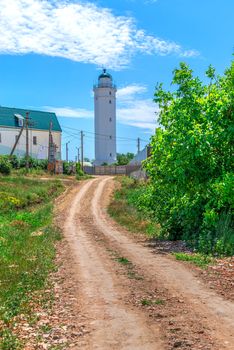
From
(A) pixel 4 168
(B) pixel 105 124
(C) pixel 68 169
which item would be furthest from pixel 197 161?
(B) pixel 105 124

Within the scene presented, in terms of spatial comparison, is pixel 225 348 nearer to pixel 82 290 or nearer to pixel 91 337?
pixel 91 337

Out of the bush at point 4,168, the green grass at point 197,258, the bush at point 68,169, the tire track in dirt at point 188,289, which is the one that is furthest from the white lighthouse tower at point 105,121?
the green grass at point 197,258

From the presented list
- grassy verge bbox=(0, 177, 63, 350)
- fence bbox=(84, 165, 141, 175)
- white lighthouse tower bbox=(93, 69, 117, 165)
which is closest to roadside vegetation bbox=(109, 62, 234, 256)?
grassy verge bbox=(0, 177, 63, 350)

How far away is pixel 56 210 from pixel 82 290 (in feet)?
79.6

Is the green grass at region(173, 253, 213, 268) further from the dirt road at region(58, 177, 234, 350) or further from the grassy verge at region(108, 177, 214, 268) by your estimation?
the dirt road at region(58, 177, 234, 350)

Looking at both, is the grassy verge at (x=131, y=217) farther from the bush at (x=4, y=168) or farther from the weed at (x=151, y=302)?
the bush at (x=4, y=168)

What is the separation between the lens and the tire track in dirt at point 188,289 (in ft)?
23.4

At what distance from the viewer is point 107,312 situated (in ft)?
27.0

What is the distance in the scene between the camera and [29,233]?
21.8 metres

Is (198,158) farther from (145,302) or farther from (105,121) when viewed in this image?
(105,121)

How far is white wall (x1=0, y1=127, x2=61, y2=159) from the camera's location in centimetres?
7488

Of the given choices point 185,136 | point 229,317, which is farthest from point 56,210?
point 229,317

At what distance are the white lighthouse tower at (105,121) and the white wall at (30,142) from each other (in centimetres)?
1017

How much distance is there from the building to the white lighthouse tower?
31.9ft
